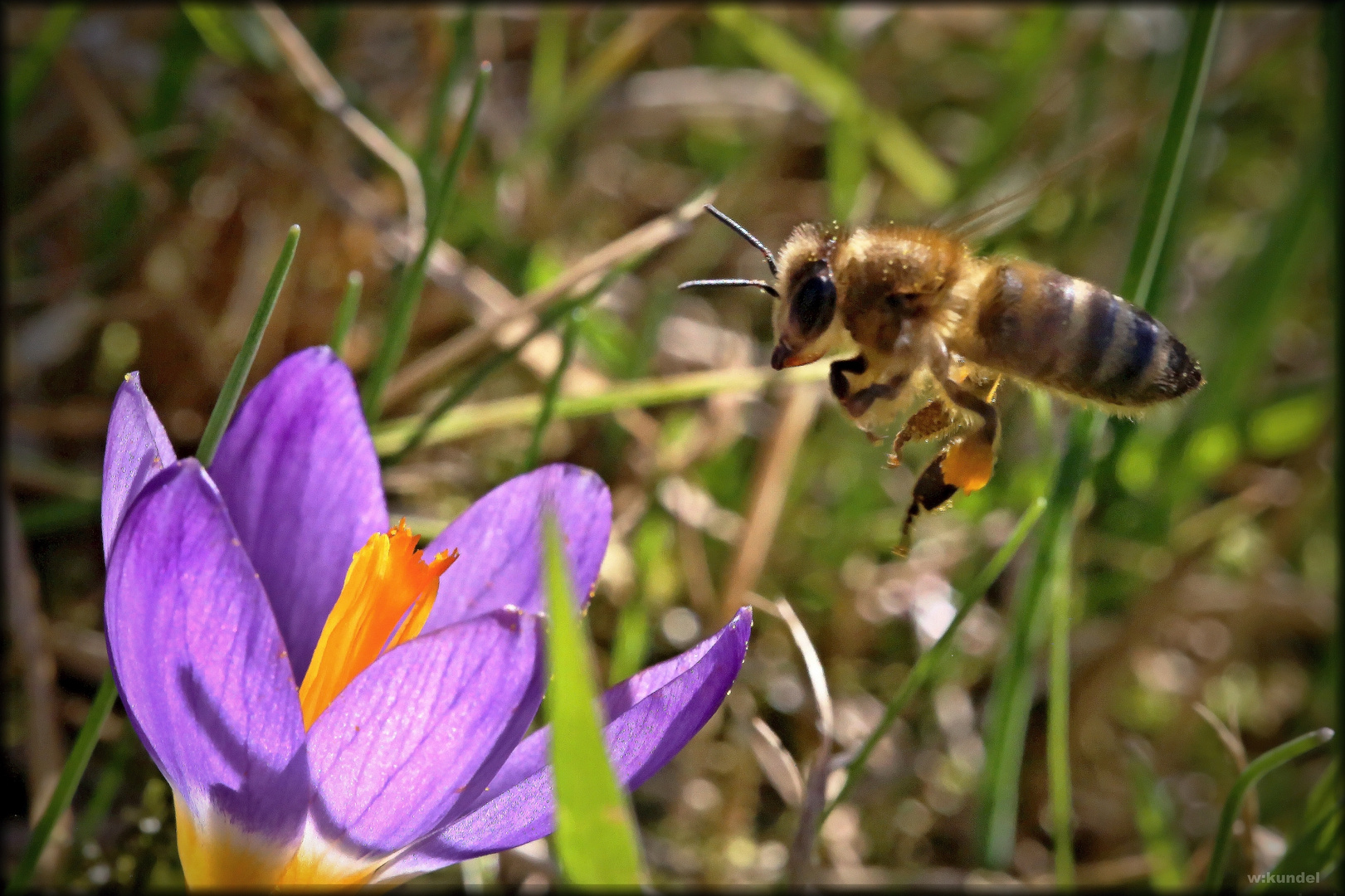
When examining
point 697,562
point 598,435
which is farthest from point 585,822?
point 598,435

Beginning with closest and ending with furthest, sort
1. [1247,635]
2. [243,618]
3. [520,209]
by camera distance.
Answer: [243,618], [1247,635], [520,209]

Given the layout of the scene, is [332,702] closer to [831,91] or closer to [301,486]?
[301,486]

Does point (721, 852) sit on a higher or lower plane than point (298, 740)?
lower

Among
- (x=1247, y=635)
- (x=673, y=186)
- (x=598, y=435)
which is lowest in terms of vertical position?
(x=1247, y=635)

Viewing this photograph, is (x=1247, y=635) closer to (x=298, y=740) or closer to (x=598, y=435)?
(x=598, y=435)

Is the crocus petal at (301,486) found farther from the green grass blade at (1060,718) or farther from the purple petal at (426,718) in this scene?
the green grass blade at (1060,718)

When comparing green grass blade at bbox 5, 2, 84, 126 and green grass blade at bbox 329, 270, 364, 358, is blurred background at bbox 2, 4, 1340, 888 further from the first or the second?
green grass blade at bbox 329, 270, 364, 358

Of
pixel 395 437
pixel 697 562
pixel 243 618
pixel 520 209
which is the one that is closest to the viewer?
pixel 243 618
